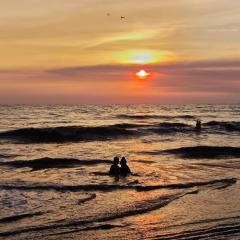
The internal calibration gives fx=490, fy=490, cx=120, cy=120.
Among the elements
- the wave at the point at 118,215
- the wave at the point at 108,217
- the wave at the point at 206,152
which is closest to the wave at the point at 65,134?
the wave at the point at 206,152

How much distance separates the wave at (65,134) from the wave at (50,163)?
16.0 metres

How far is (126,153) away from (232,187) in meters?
15.3

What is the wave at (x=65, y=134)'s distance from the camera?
46500 millimetres

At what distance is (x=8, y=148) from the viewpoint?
37.0 m

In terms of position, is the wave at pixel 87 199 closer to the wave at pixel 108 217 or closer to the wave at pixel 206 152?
the wave at pixel 108 217

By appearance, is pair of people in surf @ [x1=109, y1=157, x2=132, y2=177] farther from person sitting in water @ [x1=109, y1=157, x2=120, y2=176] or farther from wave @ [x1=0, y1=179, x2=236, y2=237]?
wave @ [x1=0, y1=179, x2=236, y2=237]

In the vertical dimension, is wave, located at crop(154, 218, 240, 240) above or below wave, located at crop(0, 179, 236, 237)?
above

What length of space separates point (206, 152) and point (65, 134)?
744 inches

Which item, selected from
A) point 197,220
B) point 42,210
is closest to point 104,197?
point 42,210

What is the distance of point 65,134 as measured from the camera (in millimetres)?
49500

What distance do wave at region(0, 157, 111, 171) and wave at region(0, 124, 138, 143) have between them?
16.0 metres

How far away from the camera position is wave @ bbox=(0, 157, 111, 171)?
85.6ft

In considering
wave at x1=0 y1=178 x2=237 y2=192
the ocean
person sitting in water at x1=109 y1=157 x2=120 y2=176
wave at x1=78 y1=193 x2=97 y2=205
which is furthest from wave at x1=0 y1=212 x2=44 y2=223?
person sitting in water at x1=109 y1=157 x2=120 y2=176

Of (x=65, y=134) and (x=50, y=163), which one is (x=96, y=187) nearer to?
(x=50, y=163)
